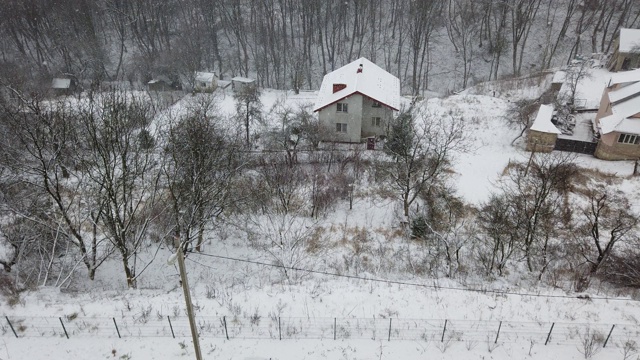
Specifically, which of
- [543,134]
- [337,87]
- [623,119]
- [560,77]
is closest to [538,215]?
[543,134]

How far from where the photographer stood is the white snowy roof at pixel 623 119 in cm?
2881

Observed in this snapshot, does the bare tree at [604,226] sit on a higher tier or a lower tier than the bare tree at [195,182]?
lower

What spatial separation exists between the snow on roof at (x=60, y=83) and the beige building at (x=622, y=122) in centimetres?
5831

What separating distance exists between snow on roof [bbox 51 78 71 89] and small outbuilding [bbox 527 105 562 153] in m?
53.3

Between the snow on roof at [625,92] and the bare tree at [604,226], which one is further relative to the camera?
the snow on roof at [625,92]

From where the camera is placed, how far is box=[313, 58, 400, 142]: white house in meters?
33.8

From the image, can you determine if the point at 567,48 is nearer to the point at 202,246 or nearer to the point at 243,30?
the point at 243,30

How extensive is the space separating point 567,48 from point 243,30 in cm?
4818

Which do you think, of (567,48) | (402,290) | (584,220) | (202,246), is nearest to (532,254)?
(584,220)

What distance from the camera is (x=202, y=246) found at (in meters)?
24.1

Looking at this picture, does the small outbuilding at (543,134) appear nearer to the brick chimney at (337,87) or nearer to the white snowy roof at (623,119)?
the white snowy roof at (623,119)

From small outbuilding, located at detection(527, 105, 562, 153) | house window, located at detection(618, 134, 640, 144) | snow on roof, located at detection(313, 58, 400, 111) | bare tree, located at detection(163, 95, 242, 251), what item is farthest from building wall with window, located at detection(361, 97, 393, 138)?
house window, located at detection(618, 134, 640, 144)

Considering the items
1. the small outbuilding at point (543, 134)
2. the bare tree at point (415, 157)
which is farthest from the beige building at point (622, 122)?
the bare tree at point (415, 157)

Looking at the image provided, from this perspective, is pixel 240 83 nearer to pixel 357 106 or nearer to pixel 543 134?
pixel 357 106
